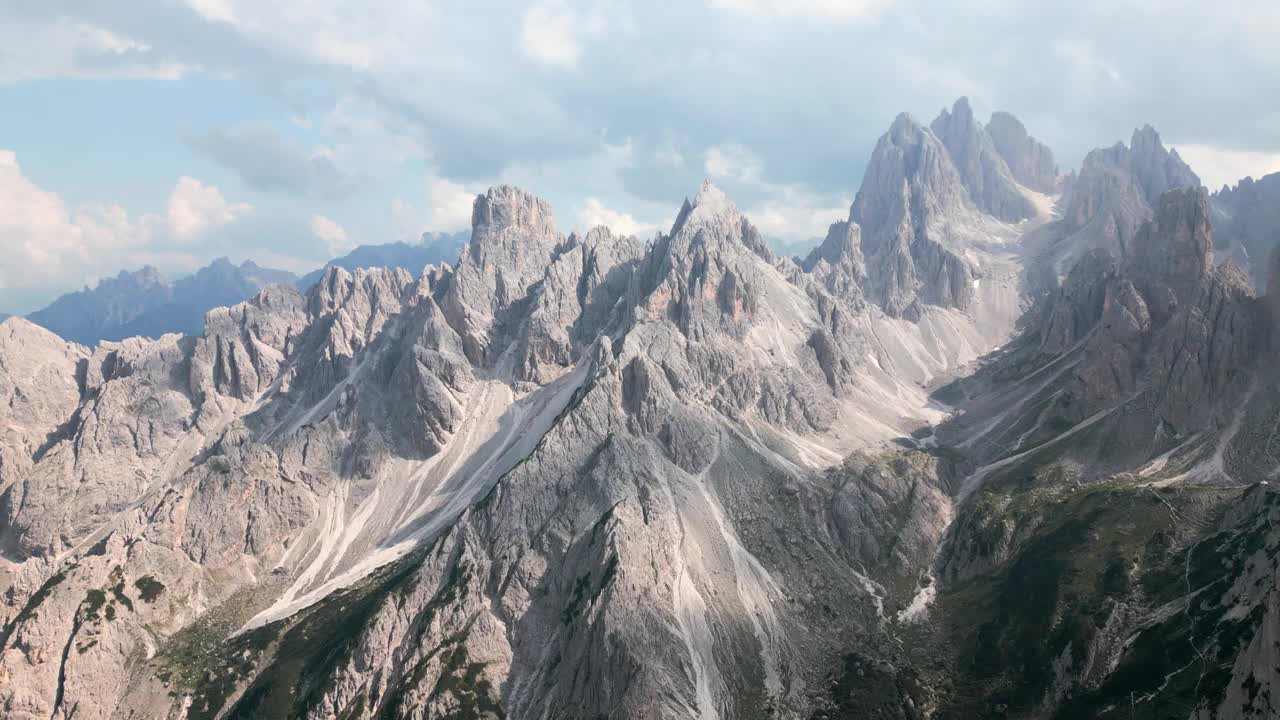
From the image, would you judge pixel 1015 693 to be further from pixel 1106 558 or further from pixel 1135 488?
pixel 1135 488

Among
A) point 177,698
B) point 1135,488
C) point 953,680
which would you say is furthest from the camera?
point 177,698

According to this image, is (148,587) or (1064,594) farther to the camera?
(148,587)

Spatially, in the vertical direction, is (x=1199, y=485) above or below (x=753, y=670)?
above

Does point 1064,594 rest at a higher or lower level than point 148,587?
higher

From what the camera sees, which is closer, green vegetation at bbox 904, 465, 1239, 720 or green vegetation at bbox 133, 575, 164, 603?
green vegetation at bbox 904, 465, 1239, 720

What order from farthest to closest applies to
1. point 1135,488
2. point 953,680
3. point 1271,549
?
point 1135,488 → point 953,680 → point 1271,549

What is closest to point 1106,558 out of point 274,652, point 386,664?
point 386,664

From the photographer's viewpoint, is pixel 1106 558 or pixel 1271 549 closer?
pixel 1271 549

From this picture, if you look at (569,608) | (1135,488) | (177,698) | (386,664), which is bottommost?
(177,698)

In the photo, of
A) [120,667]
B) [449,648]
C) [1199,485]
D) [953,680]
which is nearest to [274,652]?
[120,667]

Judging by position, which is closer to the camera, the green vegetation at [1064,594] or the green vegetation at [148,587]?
the green vegetation at [1064,594]
